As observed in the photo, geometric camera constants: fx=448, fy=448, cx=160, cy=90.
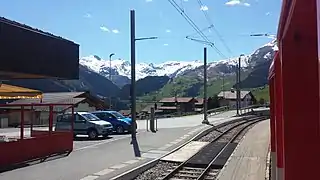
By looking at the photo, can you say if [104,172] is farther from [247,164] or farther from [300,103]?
[300,103]

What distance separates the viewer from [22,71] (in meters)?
15.3

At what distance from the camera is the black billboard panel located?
14.1 m

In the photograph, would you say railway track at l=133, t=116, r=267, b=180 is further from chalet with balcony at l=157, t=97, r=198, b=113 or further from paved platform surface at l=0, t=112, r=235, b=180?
chalet with balcony at l=157, t=97, r=198, b=113

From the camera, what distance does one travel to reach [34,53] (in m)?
15.5

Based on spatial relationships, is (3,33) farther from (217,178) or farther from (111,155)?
(217,178)

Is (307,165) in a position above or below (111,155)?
above

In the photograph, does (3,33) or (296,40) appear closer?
(296,40)

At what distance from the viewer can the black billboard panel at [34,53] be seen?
46.4 feet

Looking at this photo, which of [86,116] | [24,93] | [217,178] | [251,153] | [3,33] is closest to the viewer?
[217,178]

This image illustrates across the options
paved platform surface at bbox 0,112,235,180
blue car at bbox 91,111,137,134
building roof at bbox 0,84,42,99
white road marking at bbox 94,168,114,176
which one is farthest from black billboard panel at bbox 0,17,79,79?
blue car at bbox 91,111,137,134

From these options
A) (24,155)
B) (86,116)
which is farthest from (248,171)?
(86,116)

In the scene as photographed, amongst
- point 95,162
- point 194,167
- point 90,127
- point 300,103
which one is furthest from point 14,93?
Answer: point 300,103

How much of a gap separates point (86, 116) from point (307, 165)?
78.9ft

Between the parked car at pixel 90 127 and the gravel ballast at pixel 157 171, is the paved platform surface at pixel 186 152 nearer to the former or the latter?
the gravel ballast at pixel 157 171
